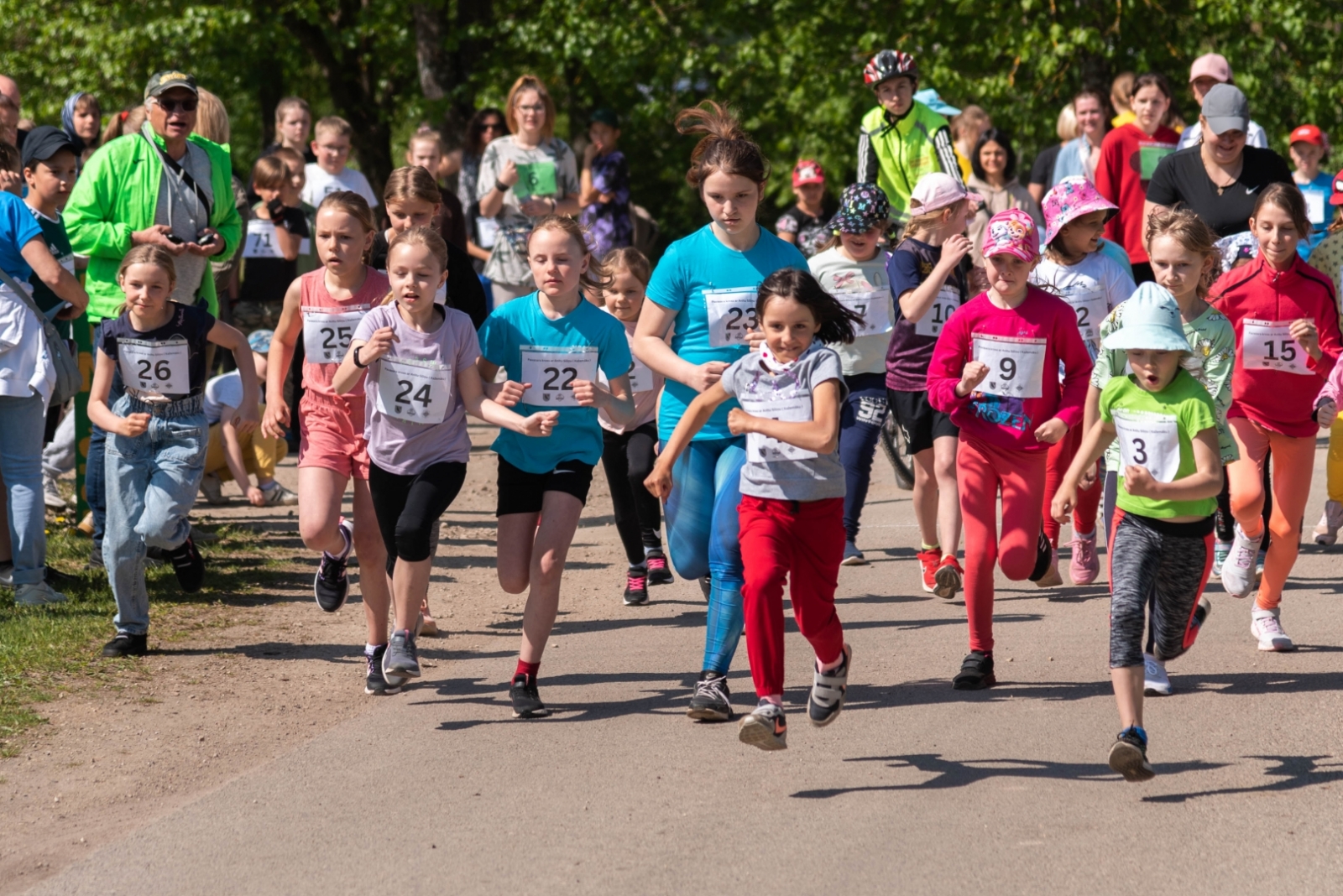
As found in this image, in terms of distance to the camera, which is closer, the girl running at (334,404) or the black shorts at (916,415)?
the girl running at (334,404)

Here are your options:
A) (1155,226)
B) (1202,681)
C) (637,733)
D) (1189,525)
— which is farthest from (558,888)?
(1155,226)

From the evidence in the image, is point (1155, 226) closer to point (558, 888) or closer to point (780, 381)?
point (780, 381)

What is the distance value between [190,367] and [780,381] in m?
3.00

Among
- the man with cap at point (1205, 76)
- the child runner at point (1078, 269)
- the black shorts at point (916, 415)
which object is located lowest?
the black shorts at point (916, 415)

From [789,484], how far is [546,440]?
3.76 feet

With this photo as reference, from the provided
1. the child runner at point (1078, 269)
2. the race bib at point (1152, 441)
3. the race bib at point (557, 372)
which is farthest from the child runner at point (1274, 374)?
the race bib at point (557, 372)

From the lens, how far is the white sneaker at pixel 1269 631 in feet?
23.2

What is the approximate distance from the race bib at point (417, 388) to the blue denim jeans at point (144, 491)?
1.25m

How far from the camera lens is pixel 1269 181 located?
9.16 meters

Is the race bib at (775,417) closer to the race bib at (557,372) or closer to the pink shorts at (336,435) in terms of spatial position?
the race bib at (557,372)

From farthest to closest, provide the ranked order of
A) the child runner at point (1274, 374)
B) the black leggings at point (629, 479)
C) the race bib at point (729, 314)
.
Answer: the black leggings at point (629, 479) → the child runner at point (1274, 374) → the race bib at point (729, 314)

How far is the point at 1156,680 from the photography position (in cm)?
644

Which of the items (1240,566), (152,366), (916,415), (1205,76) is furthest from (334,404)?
(1205,76)

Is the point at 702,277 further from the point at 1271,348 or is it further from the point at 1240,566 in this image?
the point at 1240,566
